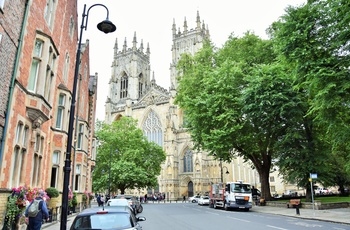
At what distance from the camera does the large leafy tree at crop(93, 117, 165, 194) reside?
3928cm

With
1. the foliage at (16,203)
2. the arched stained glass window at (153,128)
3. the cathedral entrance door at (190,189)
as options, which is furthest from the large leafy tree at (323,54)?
the arched stained glass window at (153,128)

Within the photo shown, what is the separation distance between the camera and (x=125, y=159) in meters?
41.6

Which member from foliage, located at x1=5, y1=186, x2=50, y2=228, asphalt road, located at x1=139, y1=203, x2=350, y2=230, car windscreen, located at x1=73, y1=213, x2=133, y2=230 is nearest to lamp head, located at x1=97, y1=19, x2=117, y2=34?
car windscreen, located at x1=73, y1=213, x2=133, y2=230

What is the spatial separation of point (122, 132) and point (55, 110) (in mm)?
28162

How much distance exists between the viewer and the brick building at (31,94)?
8.85m

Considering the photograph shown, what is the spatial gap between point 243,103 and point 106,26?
16669 mm

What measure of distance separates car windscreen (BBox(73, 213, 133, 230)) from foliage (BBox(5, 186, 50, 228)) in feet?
15.2

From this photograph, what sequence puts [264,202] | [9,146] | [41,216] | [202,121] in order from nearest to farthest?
[41,216], [9,146], [202,121], [264,202]

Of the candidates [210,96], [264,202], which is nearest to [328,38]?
[210,96]

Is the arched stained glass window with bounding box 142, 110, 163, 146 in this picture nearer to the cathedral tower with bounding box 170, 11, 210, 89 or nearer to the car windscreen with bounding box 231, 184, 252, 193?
the cathedral tower with bounding box 170, 11, 210, 89

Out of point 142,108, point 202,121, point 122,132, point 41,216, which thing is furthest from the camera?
point 142,108

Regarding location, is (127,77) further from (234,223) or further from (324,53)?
(234,223)

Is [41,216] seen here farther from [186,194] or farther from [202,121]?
[186,194]

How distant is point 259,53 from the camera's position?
27.5 m
